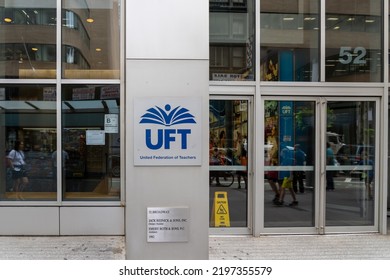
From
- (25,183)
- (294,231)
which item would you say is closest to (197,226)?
(294,231)

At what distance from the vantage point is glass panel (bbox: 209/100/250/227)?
25.2 ft

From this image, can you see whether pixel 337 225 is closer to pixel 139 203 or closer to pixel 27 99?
pixel 139 203

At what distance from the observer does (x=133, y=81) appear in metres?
4.96

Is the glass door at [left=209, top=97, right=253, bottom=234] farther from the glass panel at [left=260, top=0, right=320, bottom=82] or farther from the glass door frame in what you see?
the glass door frame

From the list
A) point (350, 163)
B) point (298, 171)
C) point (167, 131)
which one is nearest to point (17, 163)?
point (167, 131)

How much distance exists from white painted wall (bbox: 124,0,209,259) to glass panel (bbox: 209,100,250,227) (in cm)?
257

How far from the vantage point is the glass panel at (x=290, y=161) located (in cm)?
771

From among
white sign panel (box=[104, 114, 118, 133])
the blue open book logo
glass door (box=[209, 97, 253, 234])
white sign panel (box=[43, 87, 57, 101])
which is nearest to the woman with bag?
white sign panel (box=[43, 87, 57, 101])

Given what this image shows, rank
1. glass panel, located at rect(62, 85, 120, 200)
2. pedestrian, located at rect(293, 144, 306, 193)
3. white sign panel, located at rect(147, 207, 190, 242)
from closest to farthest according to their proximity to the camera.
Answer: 1. white sign panel, located at rect(147, 207, 190, 242)
2. pedestrian, located at rect(293, 144, 306, 193)
3. glass panel, located at rect(62, 85, 120, 200)

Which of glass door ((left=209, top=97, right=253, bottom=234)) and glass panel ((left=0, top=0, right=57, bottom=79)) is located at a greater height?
glass panel ((left=0, top=0, right=57, bottom=79))

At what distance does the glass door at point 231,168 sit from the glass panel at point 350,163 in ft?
5.31

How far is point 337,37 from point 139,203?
5322mm

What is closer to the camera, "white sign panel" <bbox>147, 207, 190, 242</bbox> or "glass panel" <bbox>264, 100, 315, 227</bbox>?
"white sign panel" <bbox>147, 207, 190, 242</bbox>

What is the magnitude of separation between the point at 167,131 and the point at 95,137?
3.42 metres
